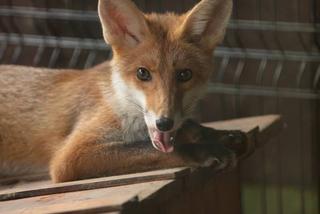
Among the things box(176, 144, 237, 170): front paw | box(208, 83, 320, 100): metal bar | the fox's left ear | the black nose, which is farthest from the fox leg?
box(208, 83, 320, 100): metal bar

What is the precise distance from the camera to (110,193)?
2.60 meters

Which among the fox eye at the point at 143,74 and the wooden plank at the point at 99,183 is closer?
the wooden plank at the point at 99,183

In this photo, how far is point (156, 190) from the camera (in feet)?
8.38

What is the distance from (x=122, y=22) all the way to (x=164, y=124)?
52 cm

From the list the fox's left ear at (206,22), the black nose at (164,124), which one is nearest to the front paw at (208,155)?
the black nose at (164,124)

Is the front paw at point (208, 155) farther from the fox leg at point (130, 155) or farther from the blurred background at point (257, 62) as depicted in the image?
the blurred background at point (257, 62)

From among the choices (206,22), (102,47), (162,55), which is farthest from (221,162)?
(102,47)

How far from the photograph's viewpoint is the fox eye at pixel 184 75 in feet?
9.69

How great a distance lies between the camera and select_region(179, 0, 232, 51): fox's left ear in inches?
121

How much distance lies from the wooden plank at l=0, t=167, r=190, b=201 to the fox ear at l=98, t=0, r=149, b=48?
1.78 ft

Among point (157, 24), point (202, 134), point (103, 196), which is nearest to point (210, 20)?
point (157, 24)

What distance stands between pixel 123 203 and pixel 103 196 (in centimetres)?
20

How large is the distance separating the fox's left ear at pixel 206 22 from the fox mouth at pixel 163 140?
42cm

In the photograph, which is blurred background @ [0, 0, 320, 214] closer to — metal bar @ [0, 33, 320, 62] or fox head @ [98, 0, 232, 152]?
metal bar @ [0, 33, 320, 62]
